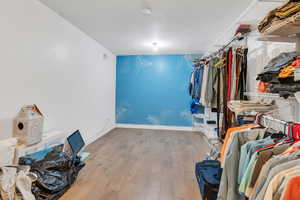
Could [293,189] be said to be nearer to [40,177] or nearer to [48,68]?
[40,177]

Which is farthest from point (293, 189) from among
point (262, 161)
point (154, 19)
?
point (154, 19)

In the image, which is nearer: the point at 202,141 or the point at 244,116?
the point at 244,116

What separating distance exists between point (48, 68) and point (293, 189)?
2850 millimetres

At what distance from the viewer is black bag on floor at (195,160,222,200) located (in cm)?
165

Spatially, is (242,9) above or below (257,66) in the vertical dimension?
above

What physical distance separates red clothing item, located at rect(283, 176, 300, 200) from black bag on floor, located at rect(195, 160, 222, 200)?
1.11 m

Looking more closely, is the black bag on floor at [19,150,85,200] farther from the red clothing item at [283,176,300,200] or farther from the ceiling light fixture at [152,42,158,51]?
the ceiling light fixture at [152,42,158,51]

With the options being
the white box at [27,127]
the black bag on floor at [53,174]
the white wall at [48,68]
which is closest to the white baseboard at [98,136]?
the white wall at [48,68]

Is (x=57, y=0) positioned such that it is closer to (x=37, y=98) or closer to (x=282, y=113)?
(x=37, y=98)

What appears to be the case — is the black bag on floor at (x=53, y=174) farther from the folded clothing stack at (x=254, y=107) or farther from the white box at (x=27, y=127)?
the folded clothing stack at (x=254, y=107)

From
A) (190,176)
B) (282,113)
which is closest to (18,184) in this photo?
(190,176)

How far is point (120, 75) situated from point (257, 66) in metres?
4.10

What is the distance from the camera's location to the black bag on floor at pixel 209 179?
165 centimetres

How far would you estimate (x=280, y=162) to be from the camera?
830mm
